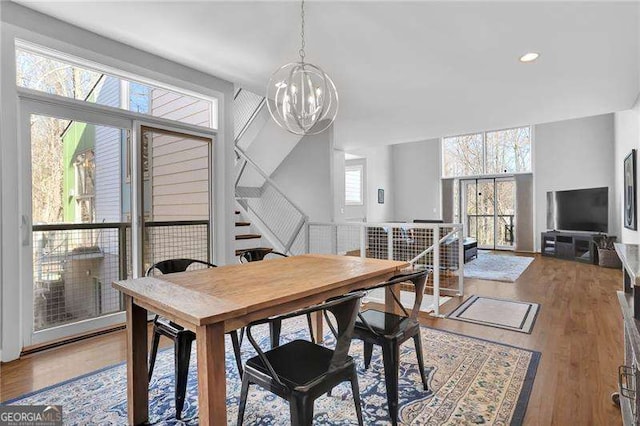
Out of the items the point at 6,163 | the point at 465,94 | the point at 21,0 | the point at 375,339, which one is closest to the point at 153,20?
the point at 21,0

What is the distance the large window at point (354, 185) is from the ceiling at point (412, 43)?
450 cm

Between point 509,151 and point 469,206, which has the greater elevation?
point 509,151

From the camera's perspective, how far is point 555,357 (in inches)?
99.7

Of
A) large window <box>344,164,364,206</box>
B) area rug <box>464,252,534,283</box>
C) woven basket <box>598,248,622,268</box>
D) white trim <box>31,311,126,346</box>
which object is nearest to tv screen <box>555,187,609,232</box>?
woven basket <box>598,248,622,268</box>

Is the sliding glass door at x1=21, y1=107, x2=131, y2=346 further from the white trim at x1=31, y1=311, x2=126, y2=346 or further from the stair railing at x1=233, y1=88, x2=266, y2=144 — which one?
the stair railing at x1=233, y1=88, x2=266, y2=144

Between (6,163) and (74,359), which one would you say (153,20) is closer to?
(6,163)

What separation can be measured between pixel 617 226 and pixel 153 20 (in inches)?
344

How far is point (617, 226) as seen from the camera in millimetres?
6797

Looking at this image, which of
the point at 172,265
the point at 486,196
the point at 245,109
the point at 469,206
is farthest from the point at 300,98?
the point at 469,206

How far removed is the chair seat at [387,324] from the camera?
1845 mm

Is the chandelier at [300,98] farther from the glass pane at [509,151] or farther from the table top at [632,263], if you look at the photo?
the glass pane at [509,151]

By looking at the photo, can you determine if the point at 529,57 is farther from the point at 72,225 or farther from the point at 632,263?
the point at 72,225

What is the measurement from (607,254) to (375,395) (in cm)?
659

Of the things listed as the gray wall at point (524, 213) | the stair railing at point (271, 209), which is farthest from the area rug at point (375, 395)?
the gray wall at point (524, 213)
